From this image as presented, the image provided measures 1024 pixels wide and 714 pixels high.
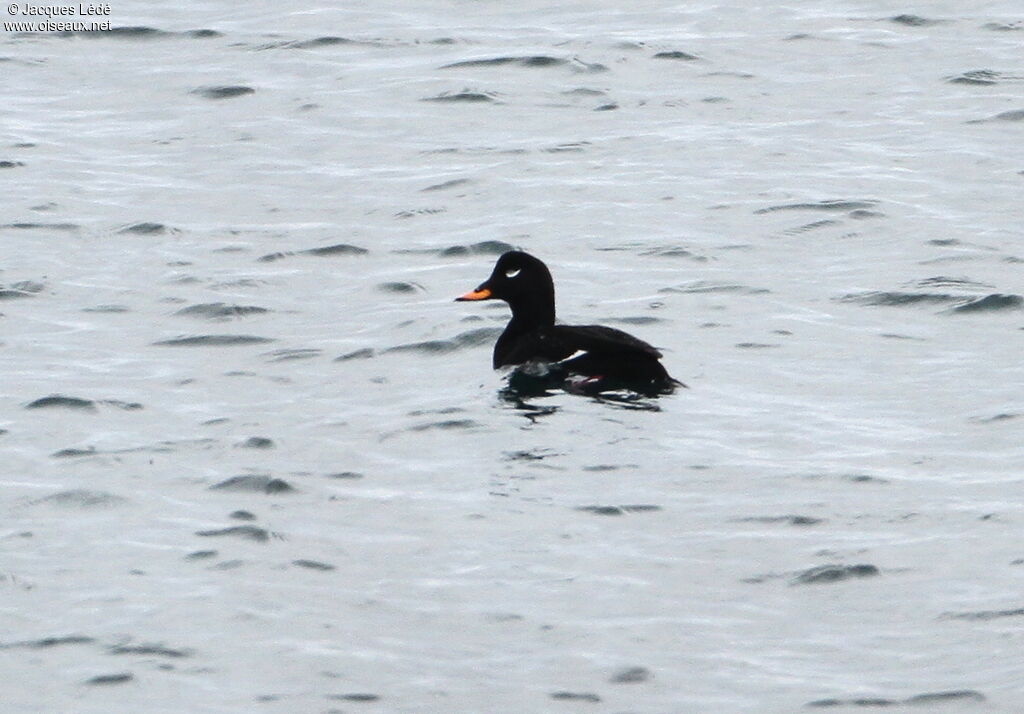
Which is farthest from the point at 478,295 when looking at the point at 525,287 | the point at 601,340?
the point at 601,340

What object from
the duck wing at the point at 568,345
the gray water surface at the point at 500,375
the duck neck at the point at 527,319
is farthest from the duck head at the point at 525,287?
the gray water surface at the point at 500,375

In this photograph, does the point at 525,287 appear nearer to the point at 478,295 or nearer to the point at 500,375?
the point at 478,295

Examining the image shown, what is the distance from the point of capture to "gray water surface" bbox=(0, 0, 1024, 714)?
7508mm

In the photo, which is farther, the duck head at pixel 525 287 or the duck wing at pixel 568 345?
the duck head at pixel 525 287

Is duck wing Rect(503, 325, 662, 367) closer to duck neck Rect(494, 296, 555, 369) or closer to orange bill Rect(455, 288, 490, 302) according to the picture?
duck neck Rect(494, 296, 555, 369)

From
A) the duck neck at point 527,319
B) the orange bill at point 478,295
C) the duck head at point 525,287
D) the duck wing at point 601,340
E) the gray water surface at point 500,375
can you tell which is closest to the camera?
the gray water surface at point 500,375

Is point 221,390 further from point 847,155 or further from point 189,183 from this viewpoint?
point 847,155

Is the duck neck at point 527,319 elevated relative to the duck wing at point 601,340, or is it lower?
lower

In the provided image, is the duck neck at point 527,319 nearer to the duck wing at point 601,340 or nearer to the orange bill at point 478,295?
the orange bill at point 478,295

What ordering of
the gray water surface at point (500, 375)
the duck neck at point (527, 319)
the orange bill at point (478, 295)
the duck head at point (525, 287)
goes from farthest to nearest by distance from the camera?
the orange bill at point (478, 295) < the duck head at point (525, 287) < the duck neck at point (527, 319) < the gray water surface at point (500, 375)

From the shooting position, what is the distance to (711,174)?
17109mm

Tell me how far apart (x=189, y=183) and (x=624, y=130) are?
3967 mm

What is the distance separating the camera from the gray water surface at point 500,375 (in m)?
7.51

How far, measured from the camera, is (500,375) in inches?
460
